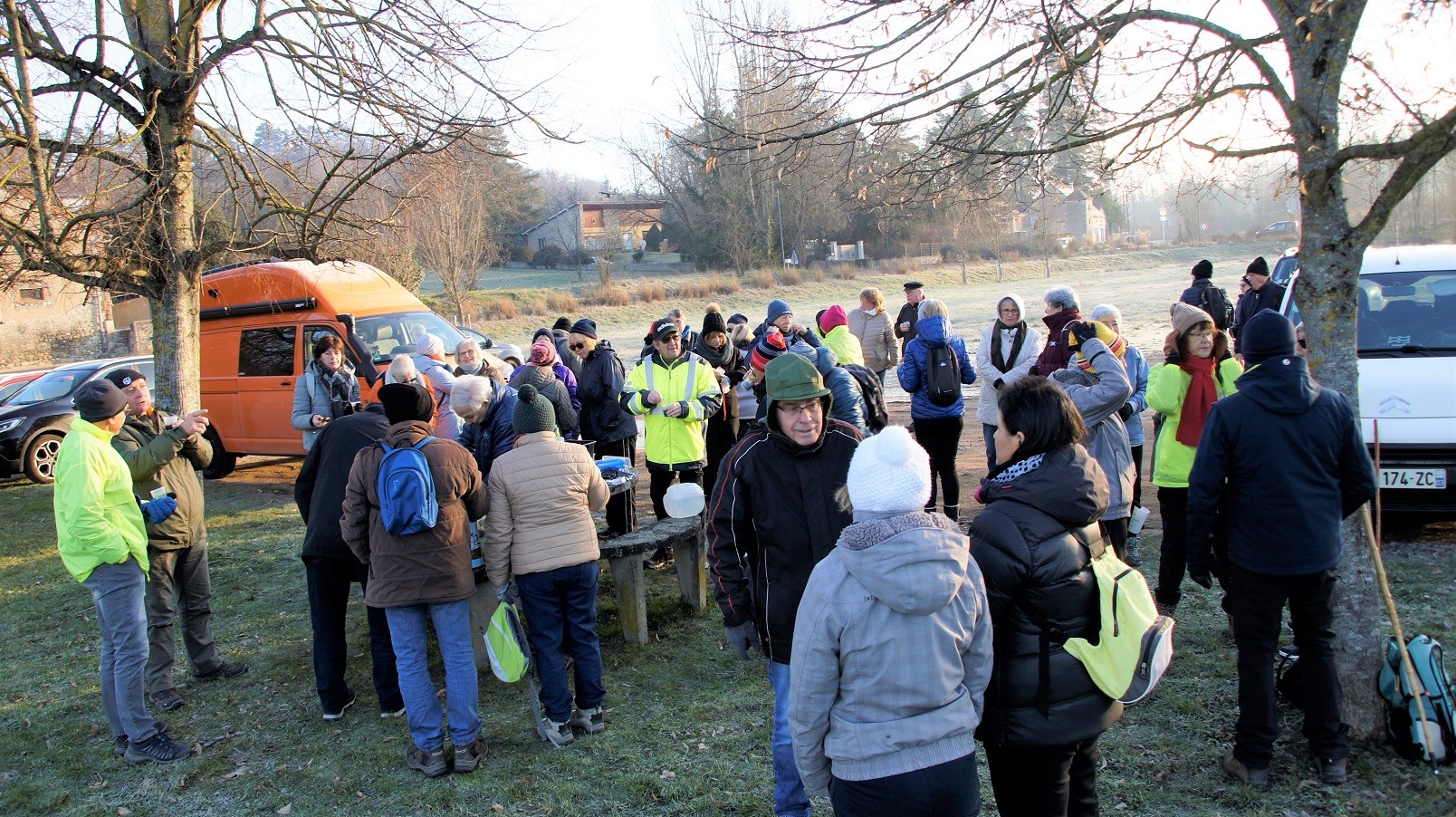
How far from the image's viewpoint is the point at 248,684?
5855 mm

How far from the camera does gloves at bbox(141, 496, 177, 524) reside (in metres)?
5.16

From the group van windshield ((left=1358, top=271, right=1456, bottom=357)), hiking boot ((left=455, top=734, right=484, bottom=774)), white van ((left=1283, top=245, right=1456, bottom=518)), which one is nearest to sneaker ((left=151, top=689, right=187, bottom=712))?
hiking boot ((left=455, top=734, right=484, bottom=774))

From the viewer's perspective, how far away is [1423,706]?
3863mm

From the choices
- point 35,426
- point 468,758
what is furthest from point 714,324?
point 35,426

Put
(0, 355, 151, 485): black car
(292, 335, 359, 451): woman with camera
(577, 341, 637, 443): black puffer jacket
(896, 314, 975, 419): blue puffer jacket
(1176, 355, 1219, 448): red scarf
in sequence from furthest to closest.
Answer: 1. (0, 355, 151, 485): black car
2. (292, 335, 359, 451): woman with camera
3. (577, 341, 637, 443): black puffer jacket
4. (896, 314, 975, 419): blue puffer jacket
5. (1176, 355, 1219, 448): red scarf

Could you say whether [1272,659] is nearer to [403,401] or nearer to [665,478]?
[403,401]

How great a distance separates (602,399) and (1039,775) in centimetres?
533

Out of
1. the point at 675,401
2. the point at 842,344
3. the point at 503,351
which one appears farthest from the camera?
the point at 503,351

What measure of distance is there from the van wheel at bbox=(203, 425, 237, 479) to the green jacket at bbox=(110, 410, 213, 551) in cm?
766

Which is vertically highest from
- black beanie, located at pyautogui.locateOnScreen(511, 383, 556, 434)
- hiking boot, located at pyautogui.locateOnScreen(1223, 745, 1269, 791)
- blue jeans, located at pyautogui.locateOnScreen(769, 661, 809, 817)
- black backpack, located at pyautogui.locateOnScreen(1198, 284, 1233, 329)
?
black backpack, located at pyautogui.locateOnScreen(1198, 284, 1233, 329)

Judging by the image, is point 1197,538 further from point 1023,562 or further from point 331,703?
point 331,703

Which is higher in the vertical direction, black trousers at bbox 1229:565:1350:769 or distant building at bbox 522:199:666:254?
distant building at bbox 522:199:666:254

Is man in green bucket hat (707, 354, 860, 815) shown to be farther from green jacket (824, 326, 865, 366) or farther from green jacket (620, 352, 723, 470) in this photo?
green jacket (824, 326, 865, 366)

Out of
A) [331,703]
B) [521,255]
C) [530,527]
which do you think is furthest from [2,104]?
[521,255]
